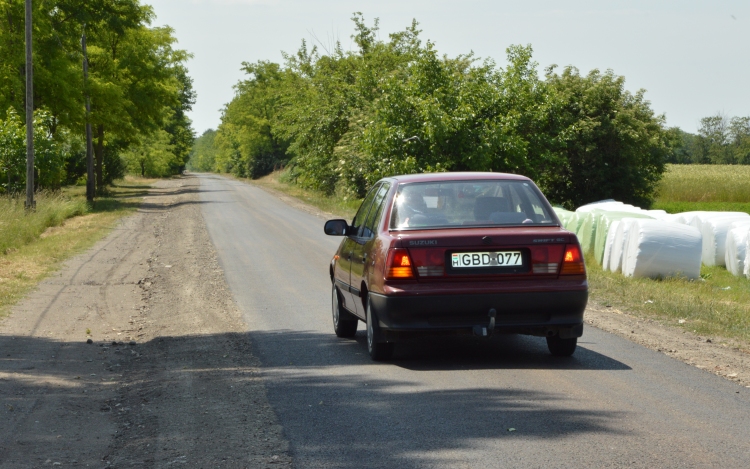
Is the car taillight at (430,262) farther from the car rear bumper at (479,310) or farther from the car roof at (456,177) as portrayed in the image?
the car roof at (456,177)

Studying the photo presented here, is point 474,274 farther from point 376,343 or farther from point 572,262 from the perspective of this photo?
point 376,343

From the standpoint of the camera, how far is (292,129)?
53.1 m

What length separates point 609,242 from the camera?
57.9 ft

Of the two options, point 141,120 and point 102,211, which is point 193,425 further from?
point 141,120

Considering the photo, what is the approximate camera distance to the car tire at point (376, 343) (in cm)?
740

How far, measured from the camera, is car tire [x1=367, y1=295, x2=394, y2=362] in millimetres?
7402

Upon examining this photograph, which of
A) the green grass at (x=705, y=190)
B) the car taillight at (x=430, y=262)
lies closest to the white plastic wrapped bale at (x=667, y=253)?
the car taillight at (x=430, y=262)

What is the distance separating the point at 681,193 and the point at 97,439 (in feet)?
165

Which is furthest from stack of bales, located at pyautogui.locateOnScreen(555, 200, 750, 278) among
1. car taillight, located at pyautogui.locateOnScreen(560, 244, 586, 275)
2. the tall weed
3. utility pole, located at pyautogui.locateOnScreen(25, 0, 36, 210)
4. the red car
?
utility pole, located at pyautogui.locateOnScreen(25, 0, 36, 210)

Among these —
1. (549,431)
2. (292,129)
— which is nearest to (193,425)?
(549,431)

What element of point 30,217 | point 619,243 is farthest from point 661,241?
point 30,217

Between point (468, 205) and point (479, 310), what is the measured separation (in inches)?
39.0

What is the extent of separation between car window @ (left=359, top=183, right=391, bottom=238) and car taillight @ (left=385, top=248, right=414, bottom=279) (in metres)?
0.82

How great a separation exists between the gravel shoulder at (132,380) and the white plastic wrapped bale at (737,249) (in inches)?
406
